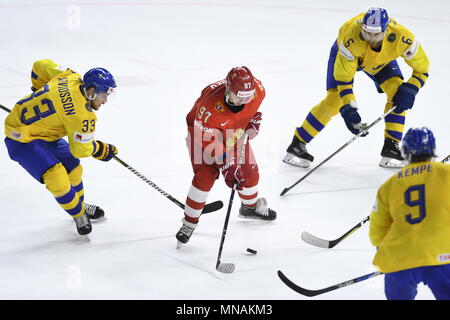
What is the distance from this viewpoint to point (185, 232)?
170 inches

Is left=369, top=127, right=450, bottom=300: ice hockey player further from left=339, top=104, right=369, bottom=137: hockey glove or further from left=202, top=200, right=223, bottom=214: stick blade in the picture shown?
left=339, top=104, right=369, bottom=137: hockey glove

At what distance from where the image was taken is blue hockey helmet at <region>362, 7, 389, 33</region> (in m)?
4.86

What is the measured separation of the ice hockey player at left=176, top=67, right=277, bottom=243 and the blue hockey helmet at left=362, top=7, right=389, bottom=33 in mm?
1006

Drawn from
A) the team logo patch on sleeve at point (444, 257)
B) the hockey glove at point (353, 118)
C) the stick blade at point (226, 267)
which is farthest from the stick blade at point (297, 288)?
the hockey glove at point (353, 118)

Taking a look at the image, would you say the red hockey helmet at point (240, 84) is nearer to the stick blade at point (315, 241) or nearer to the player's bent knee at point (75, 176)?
the stick blade at point (315, 241)

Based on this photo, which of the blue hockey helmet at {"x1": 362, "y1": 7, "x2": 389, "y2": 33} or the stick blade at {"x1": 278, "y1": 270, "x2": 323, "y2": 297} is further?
the blue hockey helmet at {"x1": 362, "y1": 7, "x2": 389, "y2": 33}

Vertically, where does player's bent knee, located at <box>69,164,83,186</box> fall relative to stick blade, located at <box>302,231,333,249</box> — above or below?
above

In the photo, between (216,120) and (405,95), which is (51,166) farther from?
(405,95)

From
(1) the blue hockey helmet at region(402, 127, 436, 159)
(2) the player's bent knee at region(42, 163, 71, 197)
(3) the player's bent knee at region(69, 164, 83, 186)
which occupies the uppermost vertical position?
(1) the blue hockey helmet at region(402, 127, 436, 159)

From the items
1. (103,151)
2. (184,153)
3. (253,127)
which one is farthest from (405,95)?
(103,151)

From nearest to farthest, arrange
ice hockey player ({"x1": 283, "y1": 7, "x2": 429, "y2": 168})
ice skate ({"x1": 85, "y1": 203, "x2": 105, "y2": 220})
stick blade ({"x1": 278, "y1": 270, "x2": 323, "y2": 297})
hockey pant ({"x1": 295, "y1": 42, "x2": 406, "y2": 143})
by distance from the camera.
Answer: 1. stick blade ({"x1": 278, "y1": 270, "x2": 323, "y2": 297})
2. ice skate ({"x1": 85, "y1": 203, "x2": 105, "y2": 220})
3. ice hockey player ({"x1": 283, "y1": 7, "x2": 429, "y2": 168})
4. hockey pant ({"x1": 295, "y1": 42, "x2": 406, "y2": 143})

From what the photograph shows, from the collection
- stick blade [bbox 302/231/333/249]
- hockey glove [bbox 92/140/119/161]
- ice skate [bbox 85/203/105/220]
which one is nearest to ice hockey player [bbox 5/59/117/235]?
hockey glove [bbox 92/140/119/161]

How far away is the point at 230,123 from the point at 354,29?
1383mm
